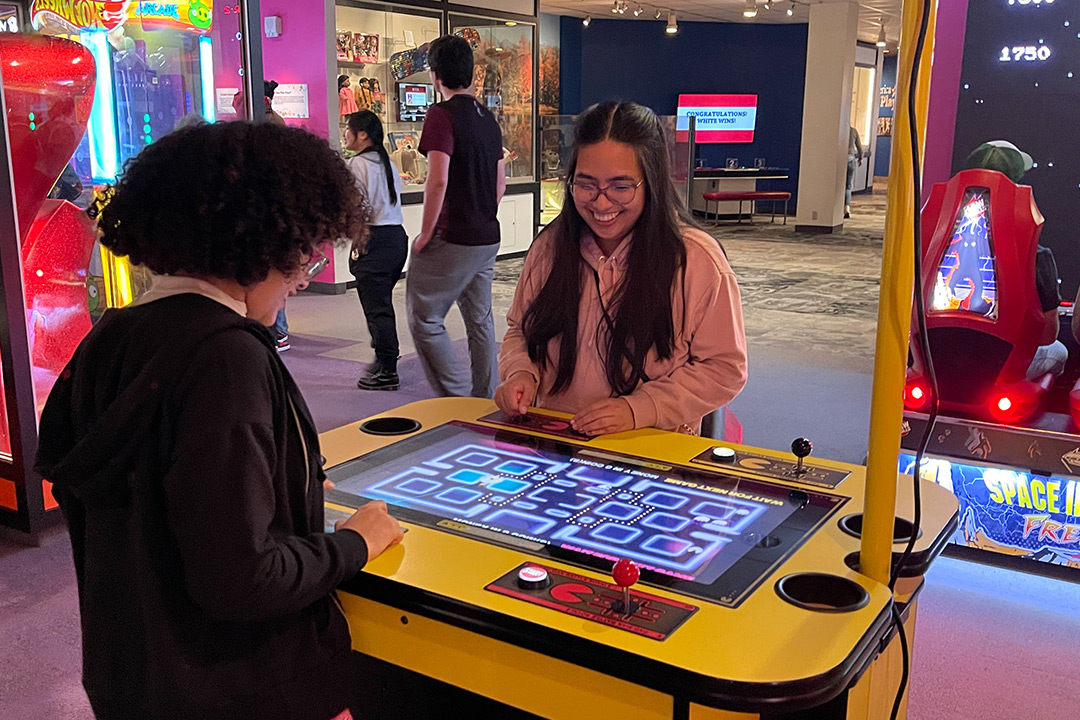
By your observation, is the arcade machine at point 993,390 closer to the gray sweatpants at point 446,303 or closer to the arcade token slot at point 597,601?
the gray sweatpants at point 446,303

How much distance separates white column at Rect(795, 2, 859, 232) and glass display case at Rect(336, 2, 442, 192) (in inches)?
201

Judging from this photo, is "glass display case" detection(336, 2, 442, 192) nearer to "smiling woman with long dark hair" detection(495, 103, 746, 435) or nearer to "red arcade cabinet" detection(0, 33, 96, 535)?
"red arcade cabinet" detection(0, 33, 96, 535)

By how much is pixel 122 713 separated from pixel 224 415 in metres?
0.42

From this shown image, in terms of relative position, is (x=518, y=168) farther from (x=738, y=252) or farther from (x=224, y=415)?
(x=224, y=415)

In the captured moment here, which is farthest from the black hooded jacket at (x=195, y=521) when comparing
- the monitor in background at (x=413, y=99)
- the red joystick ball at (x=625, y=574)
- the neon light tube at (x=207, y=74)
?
the monitor in background at (x=413, y=99)

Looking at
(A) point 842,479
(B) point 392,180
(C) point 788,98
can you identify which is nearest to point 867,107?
(C) point 788,98

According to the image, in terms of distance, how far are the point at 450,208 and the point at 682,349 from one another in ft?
6.91

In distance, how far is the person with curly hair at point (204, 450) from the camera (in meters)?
1.02

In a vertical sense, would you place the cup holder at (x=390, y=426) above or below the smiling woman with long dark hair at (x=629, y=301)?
below

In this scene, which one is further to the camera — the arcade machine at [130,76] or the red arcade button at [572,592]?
the arcade machine at [130,76]

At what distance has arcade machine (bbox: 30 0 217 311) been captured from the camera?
3.22m

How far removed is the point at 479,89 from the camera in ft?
27.6

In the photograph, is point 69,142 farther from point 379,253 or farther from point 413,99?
point 413,99

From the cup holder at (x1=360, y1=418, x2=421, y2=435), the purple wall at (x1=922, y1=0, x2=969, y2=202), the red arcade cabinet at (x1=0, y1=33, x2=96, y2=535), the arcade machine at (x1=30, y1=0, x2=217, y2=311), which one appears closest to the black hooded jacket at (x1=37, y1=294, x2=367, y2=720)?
the cup holder at (x1=360, y1=418, x2=421, y2=435)
